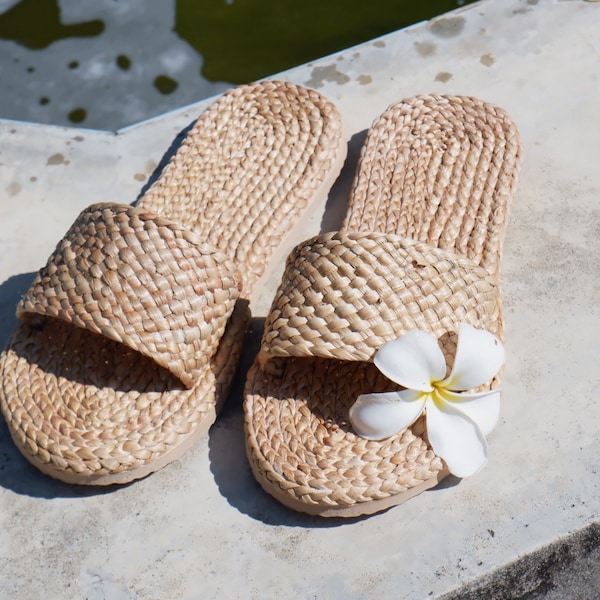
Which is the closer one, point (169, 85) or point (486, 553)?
point (486, 553)

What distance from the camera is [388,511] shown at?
5.21 feet

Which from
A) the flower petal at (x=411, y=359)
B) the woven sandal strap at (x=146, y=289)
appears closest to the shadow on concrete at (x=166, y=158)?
the woven sandal strap at (x=146, y=289)

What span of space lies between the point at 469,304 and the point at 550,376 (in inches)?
11.3

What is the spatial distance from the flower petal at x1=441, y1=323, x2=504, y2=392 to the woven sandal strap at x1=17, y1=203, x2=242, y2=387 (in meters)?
→ 0.43

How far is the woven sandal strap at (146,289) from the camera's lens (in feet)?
5.08

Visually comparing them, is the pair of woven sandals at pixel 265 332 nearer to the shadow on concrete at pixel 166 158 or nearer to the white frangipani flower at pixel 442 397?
the white frangipani flower at pixel 442 397

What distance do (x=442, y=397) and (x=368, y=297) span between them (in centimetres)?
20

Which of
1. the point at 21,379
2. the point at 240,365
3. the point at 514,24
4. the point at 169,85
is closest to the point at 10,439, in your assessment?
the point at 21,379

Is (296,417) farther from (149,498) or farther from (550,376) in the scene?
(550,376)

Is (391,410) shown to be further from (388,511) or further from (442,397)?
(388,511)

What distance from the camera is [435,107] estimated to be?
2.02 meters

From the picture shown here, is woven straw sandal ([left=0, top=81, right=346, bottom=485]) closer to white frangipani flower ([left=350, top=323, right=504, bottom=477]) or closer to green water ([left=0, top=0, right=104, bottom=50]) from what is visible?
white frangipani flower ([left=350, top=323, right=504, bottom=477])

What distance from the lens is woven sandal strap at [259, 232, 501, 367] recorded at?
149 centimetres

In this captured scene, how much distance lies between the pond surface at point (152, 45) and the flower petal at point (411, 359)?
136 centimetres
